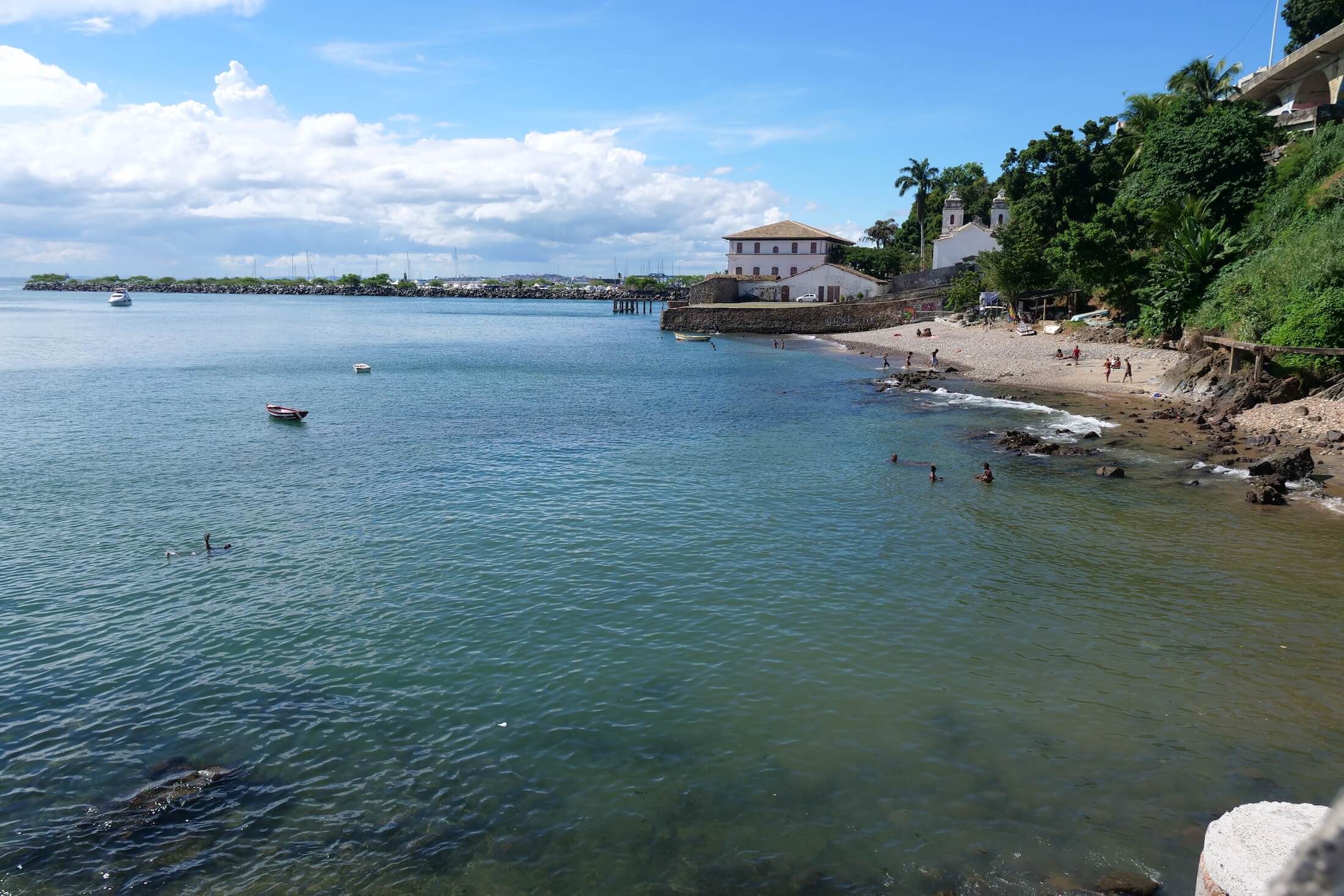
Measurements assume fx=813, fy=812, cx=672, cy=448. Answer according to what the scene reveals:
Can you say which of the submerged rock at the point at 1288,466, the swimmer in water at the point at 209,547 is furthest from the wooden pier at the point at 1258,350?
the swimmer in water at the point at 209,547

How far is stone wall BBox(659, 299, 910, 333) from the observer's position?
100250 mm

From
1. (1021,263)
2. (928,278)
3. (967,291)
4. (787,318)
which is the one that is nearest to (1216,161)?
(1021,263)

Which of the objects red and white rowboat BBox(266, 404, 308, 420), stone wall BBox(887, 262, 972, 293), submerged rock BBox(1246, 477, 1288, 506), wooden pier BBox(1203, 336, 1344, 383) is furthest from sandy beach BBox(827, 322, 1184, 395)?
red and white rowboat BBox(266, 404, 308, 420)

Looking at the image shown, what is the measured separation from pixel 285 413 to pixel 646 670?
119 feet

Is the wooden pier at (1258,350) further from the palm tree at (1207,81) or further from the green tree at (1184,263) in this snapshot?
the palm tree at (1207,81)

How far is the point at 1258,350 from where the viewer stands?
38.7 metres

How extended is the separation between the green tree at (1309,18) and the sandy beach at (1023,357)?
120ft

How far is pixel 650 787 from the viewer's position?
45.6 feet

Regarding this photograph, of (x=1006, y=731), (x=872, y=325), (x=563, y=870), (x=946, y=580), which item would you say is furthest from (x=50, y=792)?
(x=872, y=325)

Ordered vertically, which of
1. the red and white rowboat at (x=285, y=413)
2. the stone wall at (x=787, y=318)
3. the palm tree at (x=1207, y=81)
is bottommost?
the red and white rowboat at (x=285, y=413)

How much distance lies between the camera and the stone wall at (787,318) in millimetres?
100250

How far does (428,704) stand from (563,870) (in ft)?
18.5

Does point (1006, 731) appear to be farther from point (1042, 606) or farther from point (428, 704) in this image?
point (428, 704)

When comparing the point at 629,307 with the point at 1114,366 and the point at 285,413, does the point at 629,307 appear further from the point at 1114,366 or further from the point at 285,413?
the point at 285,413
